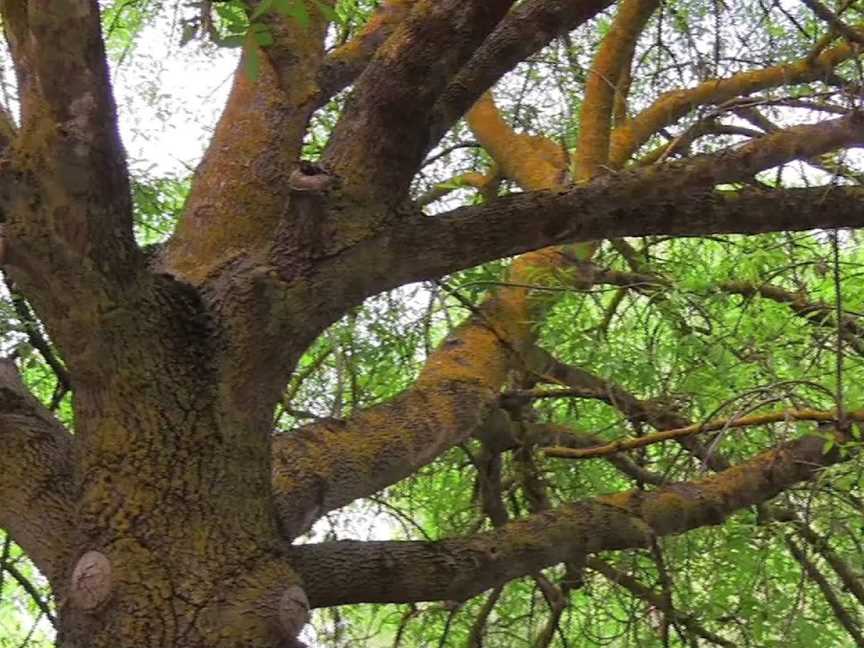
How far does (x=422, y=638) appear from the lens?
2.41 m

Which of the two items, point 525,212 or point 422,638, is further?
point 422,638

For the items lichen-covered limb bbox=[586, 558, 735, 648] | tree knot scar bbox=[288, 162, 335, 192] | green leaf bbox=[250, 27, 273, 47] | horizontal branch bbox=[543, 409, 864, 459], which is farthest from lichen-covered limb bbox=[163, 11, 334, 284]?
lichen-covered limb bbox=[586, 558, 735, 648]

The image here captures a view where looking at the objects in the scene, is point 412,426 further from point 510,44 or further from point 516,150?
point 516,150

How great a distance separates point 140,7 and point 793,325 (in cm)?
151

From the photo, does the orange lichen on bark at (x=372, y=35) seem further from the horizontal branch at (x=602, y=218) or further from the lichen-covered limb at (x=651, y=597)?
the lichen-covered limb at (x=651, y=597)

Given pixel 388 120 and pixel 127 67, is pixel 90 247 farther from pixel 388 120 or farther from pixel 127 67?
pixel 127 67

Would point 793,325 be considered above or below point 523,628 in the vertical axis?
above

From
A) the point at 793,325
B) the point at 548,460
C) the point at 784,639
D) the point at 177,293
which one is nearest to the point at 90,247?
the point at 177,293

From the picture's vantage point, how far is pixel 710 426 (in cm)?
182

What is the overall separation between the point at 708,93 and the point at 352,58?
69cm

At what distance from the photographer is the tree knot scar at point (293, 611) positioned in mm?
1288

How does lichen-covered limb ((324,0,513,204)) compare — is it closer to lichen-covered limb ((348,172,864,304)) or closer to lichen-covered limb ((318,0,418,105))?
lichen-covered limb ((348,172,864,304))

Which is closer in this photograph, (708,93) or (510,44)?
(510,44)

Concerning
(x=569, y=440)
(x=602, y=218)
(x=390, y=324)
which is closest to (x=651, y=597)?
(x=569, y=440)
